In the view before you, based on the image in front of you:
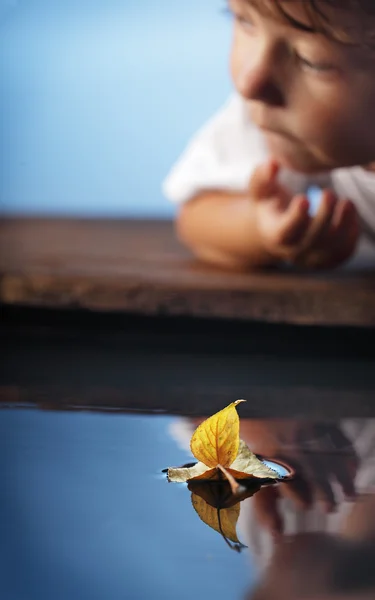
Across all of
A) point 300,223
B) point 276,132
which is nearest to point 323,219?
point 300,223

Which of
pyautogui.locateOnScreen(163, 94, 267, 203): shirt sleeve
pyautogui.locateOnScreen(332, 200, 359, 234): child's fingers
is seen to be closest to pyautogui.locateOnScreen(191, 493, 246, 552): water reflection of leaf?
pyautogui.locateOnScreen(332, 200, 359, 234): child's fingers

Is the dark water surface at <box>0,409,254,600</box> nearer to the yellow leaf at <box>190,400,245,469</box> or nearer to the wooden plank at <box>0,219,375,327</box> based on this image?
the yellow leaf at <box>190,400,245,469</box>

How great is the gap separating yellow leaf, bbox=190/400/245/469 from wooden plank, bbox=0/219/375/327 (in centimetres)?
37

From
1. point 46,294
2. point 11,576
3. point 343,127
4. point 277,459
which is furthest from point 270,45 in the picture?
point 11,576

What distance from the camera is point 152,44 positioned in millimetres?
1067

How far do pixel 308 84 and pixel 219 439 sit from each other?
0.52 meters

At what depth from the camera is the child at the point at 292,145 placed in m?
0.81

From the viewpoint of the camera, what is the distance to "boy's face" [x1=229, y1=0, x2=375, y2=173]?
807 millimetres

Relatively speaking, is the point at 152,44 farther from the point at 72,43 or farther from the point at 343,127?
the point at 343,127

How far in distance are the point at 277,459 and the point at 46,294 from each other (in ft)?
1.37

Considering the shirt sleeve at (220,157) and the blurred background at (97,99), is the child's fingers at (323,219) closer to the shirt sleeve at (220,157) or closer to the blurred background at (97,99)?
the shirt sleeve at (220,157)

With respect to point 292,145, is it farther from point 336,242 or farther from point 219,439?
point 219,439

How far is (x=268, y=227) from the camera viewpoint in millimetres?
846

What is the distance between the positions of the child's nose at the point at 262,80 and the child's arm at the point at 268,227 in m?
0.07
